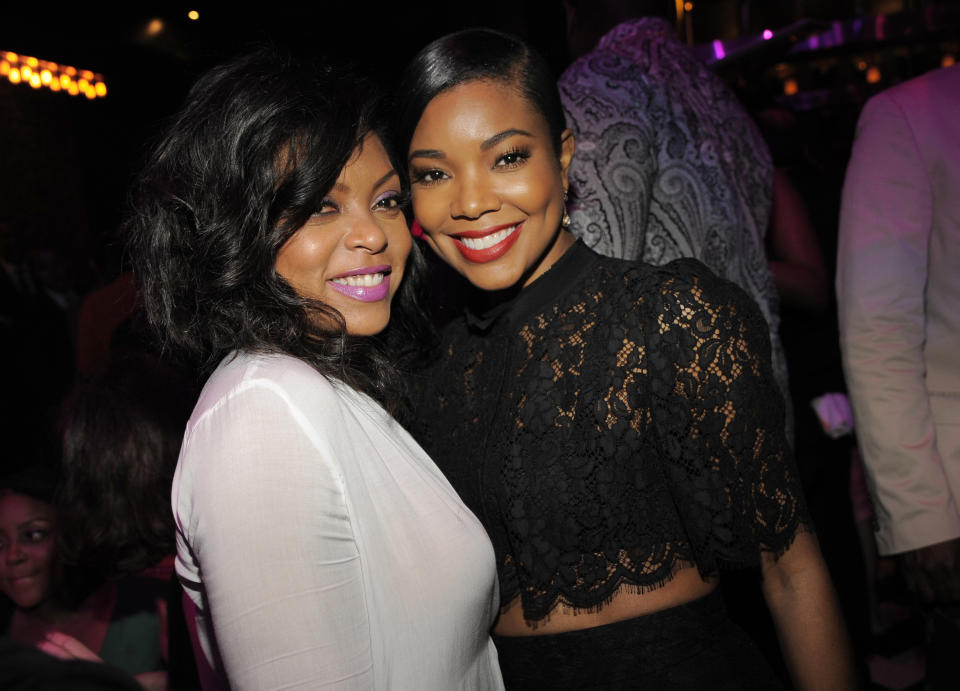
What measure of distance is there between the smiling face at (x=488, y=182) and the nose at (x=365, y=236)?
13cm

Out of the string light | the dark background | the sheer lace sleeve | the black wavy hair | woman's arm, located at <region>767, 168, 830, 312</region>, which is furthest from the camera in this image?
the string light

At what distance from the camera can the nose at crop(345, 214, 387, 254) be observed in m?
1.48

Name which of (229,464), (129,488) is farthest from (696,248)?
(129,488)

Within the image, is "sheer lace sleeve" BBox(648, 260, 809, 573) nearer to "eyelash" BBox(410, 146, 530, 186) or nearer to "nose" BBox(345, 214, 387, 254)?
"eyelash" BBox(410, 146, 530, 186)

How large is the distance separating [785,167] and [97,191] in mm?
6598

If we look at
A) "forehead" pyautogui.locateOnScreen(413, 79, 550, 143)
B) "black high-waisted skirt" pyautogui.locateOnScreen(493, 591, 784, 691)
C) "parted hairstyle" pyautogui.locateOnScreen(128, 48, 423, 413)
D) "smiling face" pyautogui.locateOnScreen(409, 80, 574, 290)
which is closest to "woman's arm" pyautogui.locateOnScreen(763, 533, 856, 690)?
"black high-waisted skirt" pyautogui.locateOnScreen(493, 591, 784, 691)

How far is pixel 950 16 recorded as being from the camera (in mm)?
5570

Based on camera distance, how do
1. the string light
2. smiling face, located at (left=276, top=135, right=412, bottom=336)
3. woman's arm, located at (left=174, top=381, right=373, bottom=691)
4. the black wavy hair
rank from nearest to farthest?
woman's arm, located at (left=174, top=381, right=373, bottom=691)
smiling face, located at (left=276, top=135, right=412, bottom=336)
the black wavy hair
the string light

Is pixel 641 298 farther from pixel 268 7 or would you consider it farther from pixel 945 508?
pixel 268 7

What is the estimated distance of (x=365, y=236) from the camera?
1.48m

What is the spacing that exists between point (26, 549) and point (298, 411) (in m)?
1.70

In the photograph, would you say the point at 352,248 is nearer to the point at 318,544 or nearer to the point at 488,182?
the point at 488,182

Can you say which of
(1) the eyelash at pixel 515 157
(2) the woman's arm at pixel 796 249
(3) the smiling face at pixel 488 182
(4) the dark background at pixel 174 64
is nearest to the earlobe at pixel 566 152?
(3) the smiling face at pixel 488 182

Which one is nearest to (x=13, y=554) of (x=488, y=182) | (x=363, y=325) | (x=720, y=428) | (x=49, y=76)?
(x=363, y=325)
